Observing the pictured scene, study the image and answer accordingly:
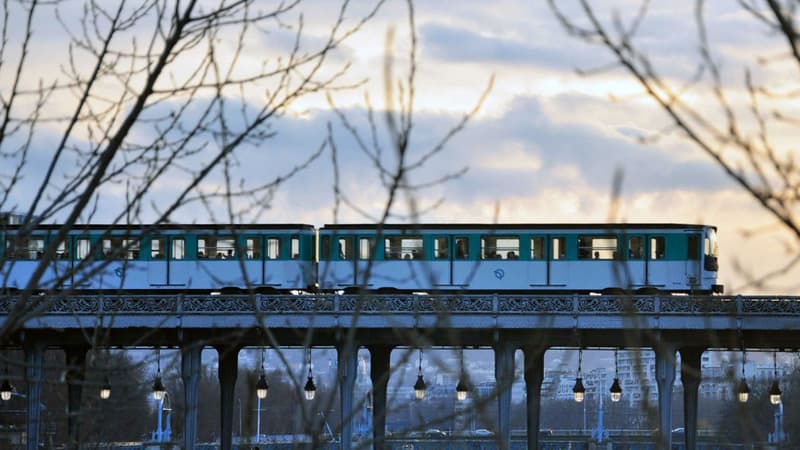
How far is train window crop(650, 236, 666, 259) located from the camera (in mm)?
36656

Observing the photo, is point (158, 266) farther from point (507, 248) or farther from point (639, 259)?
point (639, 259)

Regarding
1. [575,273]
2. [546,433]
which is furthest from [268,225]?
[546,433]

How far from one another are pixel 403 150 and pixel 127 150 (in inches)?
103

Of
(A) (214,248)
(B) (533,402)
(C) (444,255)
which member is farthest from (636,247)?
(A) (214,248)

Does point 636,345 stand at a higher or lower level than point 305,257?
lower

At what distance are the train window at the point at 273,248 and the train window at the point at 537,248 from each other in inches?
260

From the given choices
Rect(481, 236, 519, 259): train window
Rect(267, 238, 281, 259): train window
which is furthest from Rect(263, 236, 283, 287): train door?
Rect(481, 236, 519, 259): train window

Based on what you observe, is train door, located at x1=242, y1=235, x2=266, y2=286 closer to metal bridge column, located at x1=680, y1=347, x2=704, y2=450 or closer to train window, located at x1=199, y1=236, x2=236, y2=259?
train window, located at x1=199, y1=236, x2=236, y2=259

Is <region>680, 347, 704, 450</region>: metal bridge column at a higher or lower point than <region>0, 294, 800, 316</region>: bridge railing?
lower

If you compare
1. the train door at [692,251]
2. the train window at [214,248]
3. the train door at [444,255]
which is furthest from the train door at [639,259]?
the train window at [214,248]

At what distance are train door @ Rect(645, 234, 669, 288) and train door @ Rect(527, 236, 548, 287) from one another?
2.56 metres

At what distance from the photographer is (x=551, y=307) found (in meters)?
31.1

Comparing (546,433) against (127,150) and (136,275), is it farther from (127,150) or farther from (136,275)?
(127,150)

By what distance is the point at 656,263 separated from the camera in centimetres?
3672
